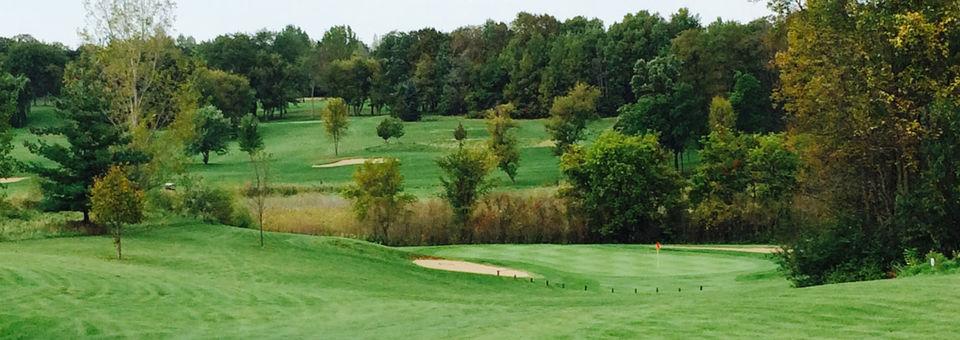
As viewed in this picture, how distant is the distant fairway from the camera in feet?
38.0

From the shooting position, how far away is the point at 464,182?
44594mm

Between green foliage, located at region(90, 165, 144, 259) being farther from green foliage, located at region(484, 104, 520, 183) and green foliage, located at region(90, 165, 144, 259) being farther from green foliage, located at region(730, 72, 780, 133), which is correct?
green foliage, located at region(730, 72, 780, 133)

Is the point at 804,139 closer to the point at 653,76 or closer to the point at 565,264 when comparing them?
the point at 565,264

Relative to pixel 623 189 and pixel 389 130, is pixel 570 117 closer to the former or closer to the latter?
pixel 389 130

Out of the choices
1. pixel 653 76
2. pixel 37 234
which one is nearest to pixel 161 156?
pixel 37 234

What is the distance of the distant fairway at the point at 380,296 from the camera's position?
11.6 meters

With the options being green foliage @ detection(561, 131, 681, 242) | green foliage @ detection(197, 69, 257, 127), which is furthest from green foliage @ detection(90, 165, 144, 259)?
green foliage @ detection(197, 69, 257, 127)

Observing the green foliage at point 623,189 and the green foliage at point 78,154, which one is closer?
the green foliage at point 78,154

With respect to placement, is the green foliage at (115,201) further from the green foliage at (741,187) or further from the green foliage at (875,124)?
the green foliage at (741,187)

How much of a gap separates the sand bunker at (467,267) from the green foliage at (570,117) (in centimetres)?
3570

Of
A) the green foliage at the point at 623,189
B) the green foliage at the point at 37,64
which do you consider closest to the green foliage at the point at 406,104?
the green foliage at the point at 37,64

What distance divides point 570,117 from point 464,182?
91.4ft

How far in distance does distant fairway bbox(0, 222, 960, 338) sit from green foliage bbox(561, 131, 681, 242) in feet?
38.4

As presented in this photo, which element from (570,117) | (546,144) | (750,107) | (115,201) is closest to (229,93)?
(546,144)
